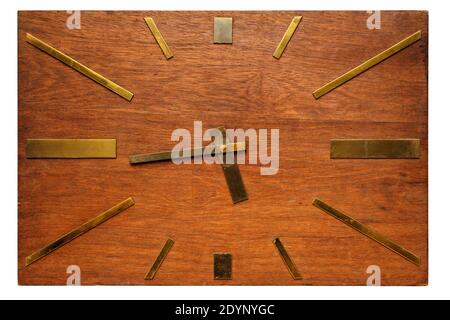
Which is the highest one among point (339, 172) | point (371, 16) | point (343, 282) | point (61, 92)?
point (371, 16)

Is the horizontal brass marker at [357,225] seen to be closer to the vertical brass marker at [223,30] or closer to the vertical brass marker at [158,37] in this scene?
the vertical brass marker at [223,30]

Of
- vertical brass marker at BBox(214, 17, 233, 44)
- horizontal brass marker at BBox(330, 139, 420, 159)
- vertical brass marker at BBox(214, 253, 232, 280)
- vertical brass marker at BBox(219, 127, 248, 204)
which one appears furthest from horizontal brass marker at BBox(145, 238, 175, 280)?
vertical brass marker at BBox(214, 17, 233, 44)

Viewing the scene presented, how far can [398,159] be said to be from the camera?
2801 millimetres

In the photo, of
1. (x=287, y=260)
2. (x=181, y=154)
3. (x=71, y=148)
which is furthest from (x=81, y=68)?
(x=287, y=260)

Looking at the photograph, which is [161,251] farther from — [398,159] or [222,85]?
[398,159]

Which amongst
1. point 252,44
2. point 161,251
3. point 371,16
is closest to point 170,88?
point 252,44

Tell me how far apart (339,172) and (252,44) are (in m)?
0.84

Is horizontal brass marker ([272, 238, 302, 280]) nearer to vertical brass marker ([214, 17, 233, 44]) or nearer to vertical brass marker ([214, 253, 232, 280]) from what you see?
vertical brass marker ([214, 253, 232, 280])

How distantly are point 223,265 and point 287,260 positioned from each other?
1.14 feet

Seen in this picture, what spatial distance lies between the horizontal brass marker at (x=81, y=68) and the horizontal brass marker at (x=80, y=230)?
22.9 inches

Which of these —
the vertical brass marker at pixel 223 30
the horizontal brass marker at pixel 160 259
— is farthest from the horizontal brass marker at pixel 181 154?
the vertical brass marker at pixel 223 30

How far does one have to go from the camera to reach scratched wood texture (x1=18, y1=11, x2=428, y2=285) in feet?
9.14

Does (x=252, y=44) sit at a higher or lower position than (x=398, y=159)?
higher

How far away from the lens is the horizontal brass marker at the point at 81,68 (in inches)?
109
